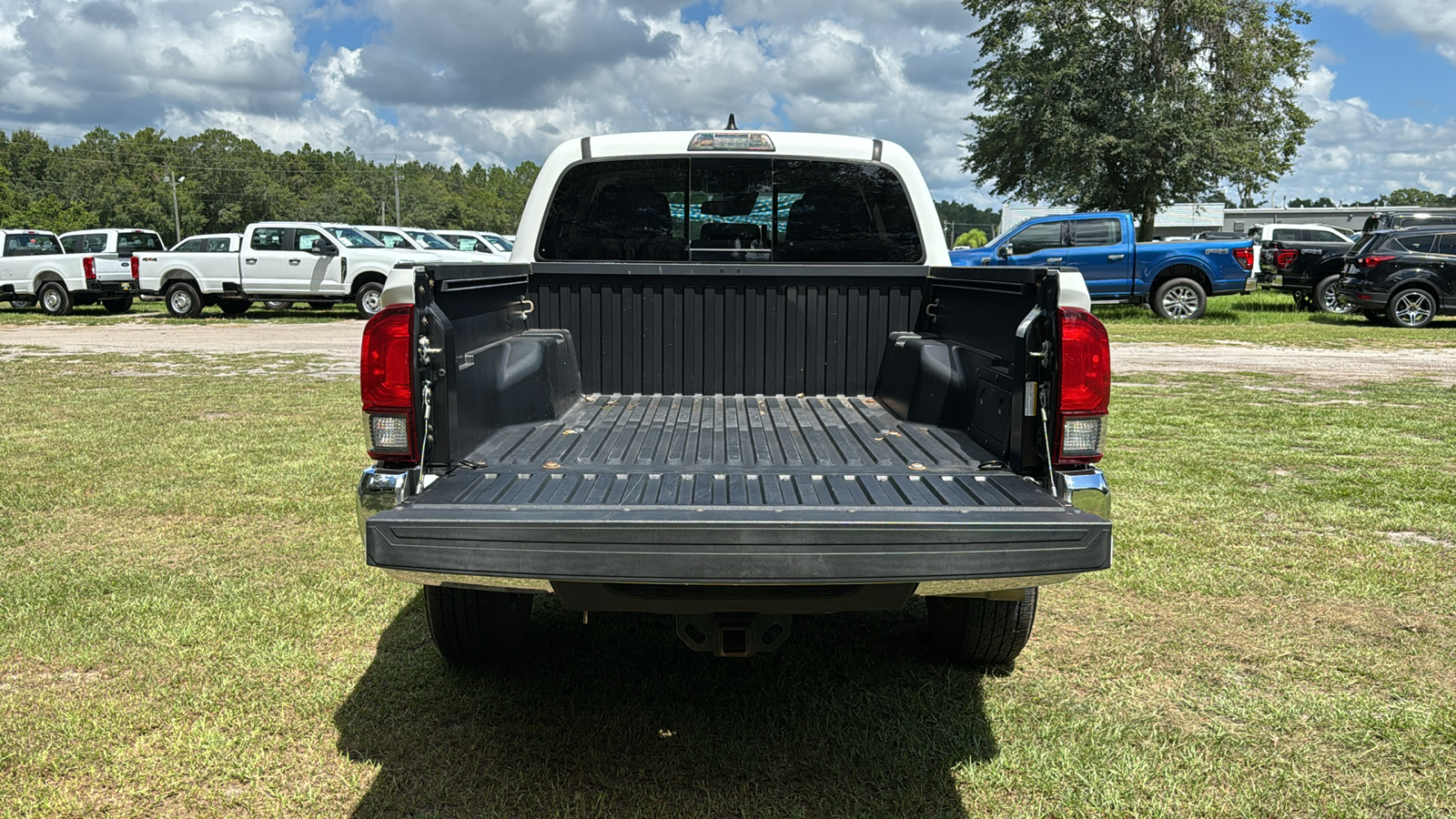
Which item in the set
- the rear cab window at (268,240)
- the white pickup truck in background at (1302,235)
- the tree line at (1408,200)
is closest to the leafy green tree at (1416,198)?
the tree line at (1408,200)

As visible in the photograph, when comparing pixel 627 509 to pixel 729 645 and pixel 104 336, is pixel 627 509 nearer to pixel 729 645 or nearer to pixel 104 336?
pixel 729 645

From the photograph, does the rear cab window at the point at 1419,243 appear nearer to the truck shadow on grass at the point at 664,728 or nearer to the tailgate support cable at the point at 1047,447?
the truck shadow on grass at the point at 664,728

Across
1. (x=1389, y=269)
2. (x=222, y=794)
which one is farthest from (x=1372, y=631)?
(x=1389, y=269)

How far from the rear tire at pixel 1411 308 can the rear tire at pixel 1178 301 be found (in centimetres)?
291

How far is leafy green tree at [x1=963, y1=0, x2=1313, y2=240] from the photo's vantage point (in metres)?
25.2

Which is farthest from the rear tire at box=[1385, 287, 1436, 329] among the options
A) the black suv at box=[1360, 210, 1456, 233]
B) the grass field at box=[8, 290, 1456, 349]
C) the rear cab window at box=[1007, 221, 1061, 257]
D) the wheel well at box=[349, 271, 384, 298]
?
the wheel well at box=[349, 271, 384, 298]

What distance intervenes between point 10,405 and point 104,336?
8586 millimetres

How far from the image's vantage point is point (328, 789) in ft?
9.35

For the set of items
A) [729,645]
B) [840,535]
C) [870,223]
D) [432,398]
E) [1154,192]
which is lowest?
[729,645]

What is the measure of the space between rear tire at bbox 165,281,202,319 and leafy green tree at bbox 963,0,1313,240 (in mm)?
19881

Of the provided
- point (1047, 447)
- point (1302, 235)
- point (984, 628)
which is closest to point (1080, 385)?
point (1047, 447)

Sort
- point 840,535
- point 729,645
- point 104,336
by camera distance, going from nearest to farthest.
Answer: point 840,535 < point 729,645 < point 104,336

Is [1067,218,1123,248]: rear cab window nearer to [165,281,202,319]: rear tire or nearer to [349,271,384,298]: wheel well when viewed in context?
[349,271,384,298]: wheel well

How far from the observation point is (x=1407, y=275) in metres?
17.2
